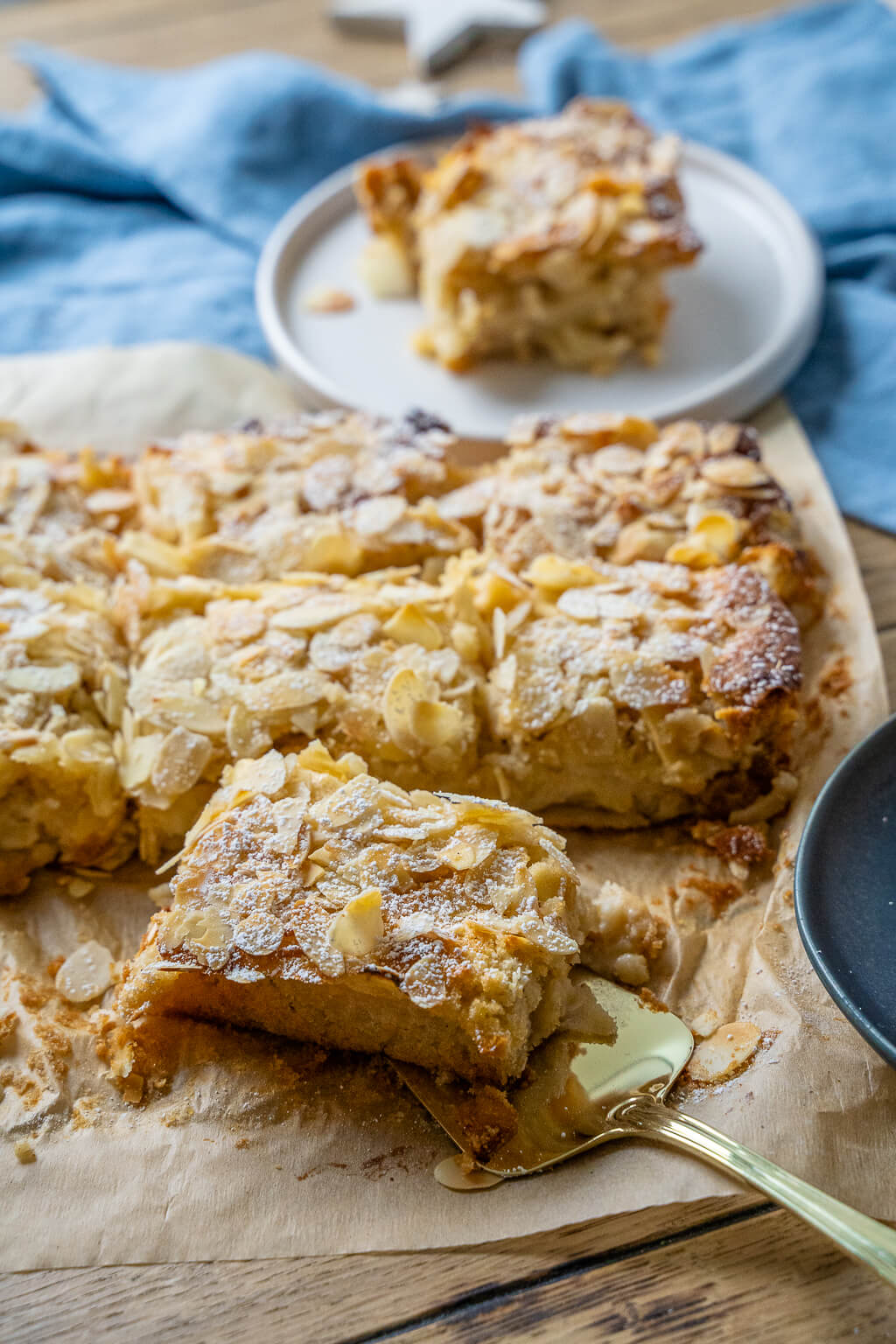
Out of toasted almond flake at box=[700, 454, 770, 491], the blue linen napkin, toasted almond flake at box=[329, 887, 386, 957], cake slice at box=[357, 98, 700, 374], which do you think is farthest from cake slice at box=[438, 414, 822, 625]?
the blue linen napkin

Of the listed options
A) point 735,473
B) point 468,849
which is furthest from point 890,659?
point 468,849

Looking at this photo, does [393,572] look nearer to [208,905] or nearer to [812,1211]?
[208,905]

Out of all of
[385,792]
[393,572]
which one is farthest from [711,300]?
[385,792]

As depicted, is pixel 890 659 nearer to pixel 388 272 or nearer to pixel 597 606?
pixel 597 606

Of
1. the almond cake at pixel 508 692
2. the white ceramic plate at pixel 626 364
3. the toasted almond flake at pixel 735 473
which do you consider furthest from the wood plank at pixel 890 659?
the white ceramic plate at pixel 626 364

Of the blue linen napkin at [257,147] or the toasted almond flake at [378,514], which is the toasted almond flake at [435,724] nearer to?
the toasted almond flake at [378,514]

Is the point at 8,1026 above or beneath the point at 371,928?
beneath

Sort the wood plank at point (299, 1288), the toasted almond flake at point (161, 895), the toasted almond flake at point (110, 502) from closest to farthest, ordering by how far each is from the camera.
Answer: the wood plank at point (299, 1288) → the toasted almond flake at point (161, 895) → the toasted almond flake at point (110, 502)
